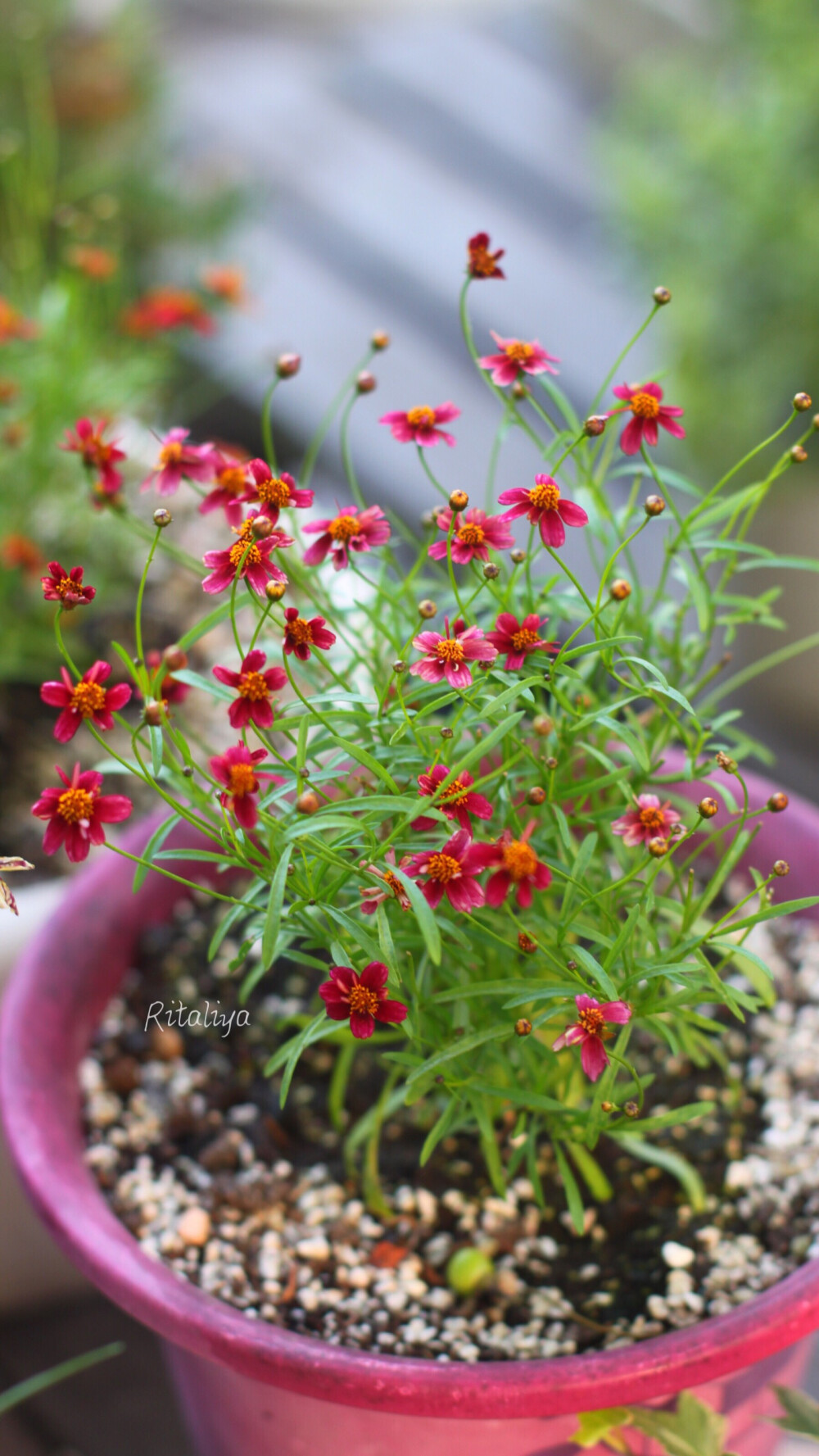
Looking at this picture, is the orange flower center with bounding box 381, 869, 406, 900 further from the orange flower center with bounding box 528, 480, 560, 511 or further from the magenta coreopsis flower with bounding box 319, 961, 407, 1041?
the orange flower center with bounding box 528, 480, 560, 511

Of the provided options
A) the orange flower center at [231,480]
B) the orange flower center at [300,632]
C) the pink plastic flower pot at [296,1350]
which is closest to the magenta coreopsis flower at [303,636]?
the orange flower center at [300,632]

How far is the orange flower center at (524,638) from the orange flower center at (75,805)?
0.57 feet

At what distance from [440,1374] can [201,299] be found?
1.09 meters

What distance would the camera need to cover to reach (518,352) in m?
0.58

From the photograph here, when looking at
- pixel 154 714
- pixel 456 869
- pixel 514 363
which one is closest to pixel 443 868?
pixel 456 869

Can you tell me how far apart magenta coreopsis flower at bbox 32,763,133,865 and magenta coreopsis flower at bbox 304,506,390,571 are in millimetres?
134

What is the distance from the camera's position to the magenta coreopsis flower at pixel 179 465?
61 centimetres

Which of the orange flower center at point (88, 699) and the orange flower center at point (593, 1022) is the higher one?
the orange flower center at point (88, 699)

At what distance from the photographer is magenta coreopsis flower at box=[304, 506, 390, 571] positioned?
0.56 m

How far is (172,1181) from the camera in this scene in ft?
2.39

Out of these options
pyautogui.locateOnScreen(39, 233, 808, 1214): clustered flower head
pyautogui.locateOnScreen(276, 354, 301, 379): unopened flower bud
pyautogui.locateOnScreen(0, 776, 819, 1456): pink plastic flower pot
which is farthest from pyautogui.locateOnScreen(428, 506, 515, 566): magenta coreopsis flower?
pyautogui.locateOnScreen(0, 776, 819, 1456): pink plastic flower pot

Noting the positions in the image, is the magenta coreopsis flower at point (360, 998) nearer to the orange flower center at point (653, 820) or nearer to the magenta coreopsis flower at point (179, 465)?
the orange flower center at point (653, 820)

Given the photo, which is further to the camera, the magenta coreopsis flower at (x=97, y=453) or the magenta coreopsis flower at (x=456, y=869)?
the magenta coreopsis flower at (x=97, y=453)

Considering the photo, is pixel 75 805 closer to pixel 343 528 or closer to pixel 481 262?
pixel 343 528
